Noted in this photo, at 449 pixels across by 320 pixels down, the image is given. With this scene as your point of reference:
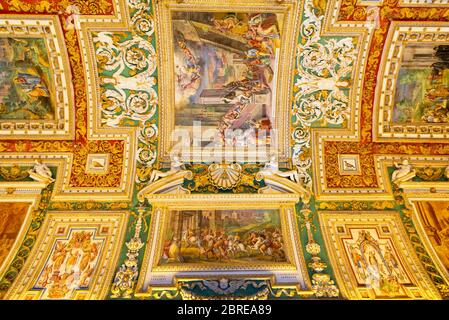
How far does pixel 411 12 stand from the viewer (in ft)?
25.0

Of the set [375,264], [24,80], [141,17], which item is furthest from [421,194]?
[24,80]

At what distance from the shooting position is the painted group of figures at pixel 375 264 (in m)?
6.11

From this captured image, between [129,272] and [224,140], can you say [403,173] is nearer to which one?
[224,140]

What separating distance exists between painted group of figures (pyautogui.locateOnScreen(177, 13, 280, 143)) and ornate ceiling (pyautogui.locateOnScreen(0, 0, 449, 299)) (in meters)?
0.03

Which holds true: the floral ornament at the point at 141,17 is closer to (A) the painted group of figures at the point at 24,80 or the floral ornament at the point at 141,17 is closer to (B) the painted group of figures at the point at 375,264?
(A) the painted group of figures at the point at 24,80

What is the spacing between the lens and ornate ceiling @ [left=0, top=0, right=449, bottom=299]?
6.73 metres

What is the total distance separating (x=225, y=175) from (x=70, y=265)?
3923 millimetres

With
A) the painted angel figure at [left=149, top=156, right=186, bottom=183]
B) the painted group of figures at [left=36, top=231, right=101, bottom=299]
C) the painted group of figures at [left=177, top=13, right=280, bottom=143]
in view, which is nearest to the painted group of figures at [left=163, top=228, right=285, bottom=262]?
the painted group of figures at [left=36, top=231, right=101, bottom=299]

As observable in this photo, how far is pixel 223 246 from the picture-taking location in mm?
6793

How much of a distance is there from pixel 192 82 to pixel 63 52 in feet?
10.2

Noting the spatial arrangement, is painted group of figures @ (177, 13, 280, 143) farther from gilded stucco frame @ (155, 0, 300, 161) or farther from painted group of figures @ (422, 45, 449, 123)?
painted group of figures @ (422, 45, 449, 123)

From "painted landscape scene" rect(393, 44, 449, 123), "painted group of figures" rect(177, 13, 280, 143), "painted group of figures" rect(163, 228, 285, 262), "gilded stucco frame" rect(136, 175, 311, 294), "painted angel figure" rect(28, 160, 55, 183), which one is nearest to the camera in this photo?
"gilded stucco frame" rect(136, 175, 311, 294)
